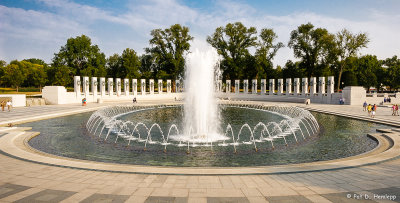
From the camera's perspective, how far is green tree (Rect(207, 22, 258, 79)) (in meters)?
61.6

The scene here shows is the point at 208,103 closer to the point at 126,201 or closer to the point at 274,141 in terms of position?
the point at 274,141

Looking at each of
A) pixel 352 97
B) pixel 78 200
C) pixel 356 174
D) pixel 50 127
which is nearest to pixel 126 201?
pixel 78 200

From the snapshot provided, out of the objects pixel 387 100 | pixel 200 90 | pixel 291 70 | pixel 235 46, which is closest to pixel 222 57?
pixel 235 46

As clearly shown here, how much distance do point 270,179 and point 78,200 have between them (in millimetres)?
5213

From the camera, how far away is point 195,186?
6.70 meters

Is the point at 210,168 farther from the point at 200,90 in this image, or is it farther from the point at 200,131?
the point at 200,90

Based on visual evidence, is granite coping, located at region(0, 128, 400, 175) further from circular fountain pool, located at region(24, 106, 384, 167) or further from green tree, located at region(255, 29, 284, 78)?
green tree, located at region(255, 29, 284, 78)

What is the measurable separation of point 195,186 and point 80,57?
6349cm

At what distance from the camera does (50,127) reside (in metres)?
17.9

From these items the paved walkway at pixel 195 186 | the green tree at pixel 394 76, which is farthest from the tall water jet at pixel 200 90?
the green tree at pixel 394 76

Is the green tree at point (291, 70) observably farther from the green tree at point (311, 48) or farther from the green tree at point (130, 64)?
the green tree at point (130, 64)

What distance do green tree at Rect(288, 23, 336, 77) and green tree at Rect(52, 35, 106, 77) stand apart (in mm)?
49880

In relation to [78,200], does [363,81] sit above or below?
above

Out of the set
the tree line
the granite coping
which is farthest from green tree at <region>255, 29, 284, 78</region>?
the granite coping
